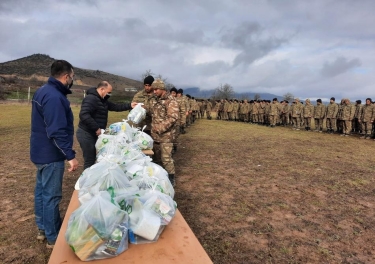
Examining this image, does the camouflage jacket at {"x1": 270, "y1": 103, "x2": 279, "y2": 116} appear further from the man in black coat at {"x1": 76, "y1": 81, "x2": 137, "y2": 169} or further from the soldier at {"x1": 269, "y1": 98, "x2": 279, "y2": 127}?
the man in black coat at {"x1": 76, "y1": 81, "x2": 137, "y2": 169}

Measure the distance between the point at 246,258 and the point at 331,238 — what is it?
132 centimetres

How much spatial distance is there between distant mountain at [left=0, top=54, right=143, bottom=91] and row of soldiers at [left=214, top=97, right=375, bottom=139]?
3490 cm

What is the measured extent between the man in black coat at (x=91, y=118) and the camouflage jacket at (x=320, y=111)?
1545 centimetres

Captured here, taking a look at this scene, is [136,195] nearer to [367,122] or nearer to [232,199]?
[232,199]

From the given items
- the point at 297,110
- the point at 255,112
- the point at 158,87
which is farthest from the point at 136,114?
the point at 255,112

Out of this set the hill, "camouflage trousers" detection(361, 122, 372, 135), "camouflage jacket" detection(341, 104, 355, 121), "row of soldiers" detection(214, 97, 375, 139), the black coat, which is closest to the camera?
the black coat

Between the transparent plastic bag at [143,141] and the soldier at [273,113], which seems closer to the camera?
the transparent plastic bag at [143,141]

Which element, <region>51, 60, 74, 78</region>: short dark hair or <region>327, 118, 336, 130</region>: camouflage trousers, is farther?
<region>327, 118, 336, 130</region>: camouflage trousers

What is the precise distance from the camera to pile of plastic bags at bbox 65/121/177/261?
1713mm

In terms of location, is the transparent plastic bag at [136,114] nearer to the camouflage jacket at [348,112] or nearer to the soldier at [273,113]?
the camouflage jacket at [348,112]

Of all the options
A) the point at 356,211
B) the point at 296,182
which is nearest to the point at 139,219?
the point at 356,211

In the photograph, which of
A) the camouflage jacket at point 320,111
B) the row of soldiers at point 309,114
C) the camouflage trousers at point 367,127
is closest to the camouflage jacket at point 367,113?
the row of soldiers at point 309,114

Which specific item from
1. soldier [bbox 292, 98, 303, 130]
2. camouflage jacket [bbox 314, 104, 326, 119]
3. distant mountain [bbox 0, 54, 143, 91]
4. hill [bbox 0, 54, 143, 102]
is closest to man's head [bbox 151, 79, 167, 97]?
camouflage jacket [bbox 314, 104, 326, 119]

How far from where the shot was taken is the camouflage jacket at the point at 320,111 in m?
16.7
